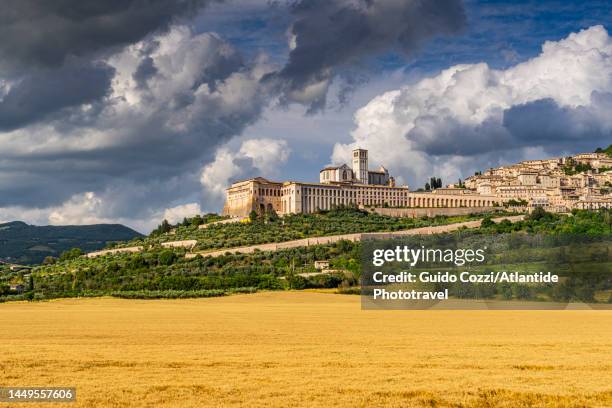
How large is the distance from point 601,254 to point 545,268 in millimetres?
4562

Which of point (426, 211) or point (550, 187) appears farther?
point (550, 187)

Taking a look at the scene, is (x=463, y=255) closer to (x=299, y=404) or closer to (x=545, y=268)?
(x=545, y=268)

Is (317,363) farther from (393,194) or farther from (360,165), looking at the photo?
(360,165)

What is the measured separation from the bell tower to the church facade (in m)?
12.3

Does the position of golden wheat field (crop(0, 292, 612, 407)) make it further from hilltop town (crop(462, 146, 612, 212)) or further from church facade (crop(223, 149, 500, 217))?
hilltop town (crop(462, 146, 612, 212))

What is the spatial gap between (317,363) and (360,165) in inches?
6447

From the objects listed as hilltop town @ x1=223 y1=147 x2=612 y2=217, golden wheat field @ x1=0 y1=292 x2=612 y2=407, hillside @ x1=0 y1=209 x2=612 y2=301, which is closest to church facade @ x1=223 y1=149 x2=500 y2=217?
hilltop town @ x1=223 y1=147 x2=612 y2=217

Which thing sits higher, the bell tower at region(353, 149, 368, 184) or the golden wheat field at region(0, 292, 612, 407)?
the bell tower at region(353, 149, 368, 184)

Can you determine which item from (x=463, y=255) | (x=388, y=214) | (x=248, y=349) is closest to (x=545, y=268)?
(x=463, y=255)

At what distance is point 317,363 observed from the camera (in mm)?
18875

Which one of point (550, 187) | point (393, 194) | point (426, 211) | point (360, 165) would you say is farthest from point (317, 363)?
point (360, 165)

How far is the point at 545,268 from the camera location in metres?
48.4

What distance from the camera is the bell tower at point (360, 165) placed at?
181125mm

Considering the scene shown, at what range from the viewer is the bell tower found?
181m
